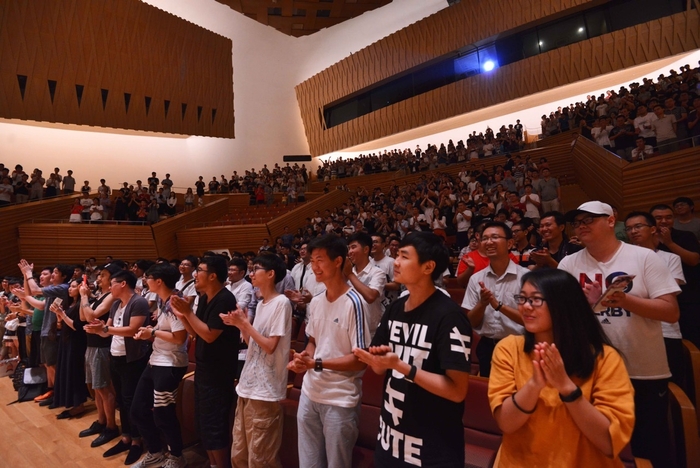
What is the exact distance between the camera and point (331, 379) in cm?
192

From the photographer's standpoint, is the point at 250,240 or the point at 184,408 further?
the point at 250,240

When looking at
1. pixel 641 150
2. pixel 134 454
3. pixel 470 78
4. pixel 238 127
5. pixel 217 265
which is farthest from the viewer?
pixel 238 127

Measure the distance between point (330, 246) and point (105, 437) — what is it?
9.62 feet

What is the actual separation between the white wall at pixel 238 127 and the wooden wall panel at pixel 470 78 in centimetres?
119

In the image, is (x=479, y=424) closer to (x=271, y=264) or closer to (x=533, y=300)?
(x=533, y=300)

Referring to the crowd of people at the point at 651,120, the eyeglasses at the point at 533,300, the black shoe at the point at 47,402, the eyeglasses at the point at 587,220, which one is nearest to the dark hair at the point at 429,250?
the eyeglasses at the point at 533,300

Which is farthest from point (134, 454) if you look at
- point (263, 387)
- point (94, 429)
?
point (263, 387)

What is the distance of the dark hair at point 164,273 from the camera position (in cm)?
289

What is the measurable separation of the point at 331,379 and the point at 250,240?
1032 cm

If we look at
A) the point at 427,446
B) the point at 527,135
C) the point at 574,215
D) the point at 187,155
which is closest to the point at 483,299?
the point at 574,215

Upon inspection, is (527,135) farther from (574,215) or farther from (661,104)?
(574,215)

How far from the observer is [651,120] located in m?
6.30

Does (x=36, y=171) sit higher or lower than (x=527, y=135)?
lower

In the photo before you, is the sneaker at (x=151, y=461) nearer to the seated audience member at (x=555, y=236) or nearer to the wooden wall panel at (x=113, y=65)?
the seated audience member at (x=555, y=236)
